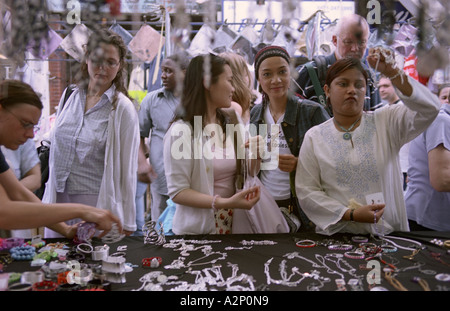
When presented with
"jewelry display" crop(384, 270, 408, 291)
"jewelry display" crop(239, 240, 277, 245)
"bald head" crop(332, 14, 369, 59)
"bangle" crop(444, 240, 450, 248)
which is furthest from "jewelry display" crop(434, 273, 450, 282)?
"bald head" crop(332, 14, 369, 59)

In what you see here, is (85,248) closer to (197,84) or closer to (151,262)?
Answer: (151,262)

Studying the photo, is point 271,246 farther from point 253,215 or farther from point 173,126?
point 173,126

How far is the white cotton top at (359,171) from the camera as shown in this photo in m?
1.42

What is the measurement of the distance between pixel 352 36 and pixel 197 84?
615mm

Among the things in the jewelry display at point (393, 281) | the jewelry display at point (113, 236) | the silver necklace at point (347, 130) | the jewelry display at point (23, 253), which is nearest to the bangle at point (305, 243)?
the jewelry display at point (393, 281)

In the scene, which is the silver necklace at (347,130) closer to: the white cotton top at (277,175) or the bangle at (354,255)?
the white cotton top at (277,175)

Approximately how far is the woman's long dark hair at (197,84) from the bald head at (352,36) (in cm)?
46

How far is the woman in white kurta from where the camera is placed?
1413 millimetres

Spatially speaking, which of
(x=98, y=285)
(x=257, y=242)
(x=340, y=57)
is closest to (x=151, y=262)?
(x=98, y=285)

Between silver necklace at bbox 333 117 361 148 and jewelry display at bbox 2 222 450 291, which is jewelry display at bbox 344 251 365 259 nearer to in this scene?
jewelry display at bbox 2 222 450 291

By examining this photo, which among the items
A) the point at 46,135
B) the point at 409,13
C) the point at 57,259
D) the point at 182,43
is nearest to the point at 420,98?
the point at 409,13

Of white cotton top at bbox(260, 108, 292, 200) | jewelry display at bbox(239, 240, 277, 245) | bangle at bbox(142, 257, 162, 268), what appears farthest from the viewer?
white cotton top at bbox(260, 108, 292, 200)

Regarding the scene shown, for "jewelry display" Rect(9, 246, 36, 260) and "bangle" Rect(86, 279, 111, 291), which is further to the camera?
"jewelry display" Rect(9, 246, 36, 260)

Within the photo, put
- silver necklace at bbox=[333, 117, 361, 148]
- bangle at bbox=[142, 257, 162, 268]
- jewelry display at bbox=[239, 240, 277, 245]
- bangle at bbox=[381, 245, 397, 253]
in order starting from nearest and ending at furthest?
bangle at bbox=[142, 257, 162, 268] < bangle at bbox=[381, 245, 397, 253] < jewelry display at bbox=[239, 240, 277, 245] < silver necklace at bbox=[333, 117, 361, 148]
